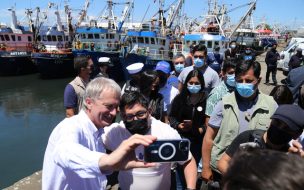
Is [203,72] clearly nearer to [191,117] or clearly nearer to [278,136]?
[191,117]

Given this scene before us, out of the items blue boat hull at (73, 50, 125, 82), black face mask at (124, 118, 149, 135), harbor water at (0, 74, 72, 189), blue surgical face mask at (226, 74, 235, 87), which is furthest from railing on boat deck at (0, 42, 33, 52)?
black face mask at (124, 118, 149, 135)

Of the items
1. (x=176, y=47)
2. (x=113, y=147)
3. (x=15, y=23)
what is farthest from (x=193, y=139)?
(x=15, y=23)

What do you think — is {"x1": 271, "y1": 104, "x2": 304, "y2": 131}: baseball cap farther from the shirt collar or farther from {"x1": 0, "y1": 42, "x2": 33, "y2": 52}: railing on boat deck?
{"x1": 0, "y1": 42, "x2": 33, "y2": 52}: railing on boat deck

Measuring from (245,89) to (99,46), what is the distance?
23451 millimetres

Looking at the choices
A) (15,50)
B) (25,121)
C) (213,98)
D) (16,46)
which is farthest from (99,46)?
(213,98)

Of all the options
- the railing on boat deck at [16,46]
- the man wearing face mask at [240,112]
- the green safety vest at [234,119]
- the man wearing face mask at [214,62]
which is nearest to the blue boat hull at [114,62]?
the railing on boat deck at [16,46]

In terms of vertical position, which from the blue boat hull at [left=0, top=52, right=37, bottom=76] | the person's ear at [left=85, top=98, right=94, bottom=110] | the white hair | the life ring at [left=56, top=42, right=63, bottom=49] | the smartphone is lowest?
the blue boat hull at [left=0, top=52, right=37, bottom=76]

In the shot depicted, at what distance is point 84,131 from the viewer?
1697 millimetres

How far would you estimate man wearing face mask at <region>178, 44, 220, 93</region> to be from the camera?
4.66 m

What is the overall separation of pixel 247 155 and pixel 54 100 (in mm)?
17910

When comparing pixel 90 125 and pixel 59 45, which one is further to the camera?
pixel 59 45

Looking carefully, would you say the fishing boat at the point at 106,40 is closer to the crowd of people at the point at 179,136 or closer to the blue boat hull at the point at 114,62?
the blue boat hull at the point at 114,62

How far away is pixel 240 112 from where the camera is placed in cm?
250

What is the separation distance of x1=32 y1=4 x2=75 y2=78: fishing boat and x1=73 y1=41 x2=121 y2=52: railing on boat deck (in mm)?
1068
